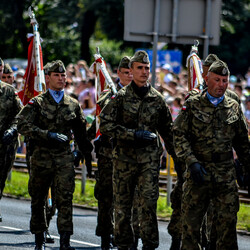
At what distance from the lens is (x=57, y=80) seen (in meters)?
10.2

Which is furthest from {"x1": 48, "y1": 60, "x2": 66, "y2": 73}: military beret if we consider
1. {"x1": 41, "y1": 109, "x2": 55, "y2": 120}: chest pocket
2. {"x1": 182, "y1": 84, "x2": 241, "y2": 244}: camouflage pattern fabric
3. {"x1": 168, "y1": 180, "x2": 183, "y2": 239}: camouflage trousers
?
{"x1": 168, "y1": 180, "x2": 183, "y2": 239}: camouflage trousers

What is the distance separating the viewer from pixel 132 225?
34.2 ft

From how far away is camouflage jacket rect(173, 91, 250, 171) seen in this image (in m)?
8.48

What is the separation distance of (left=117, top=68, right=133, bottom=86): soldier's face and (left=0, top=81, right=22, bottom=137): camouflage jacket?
170cm

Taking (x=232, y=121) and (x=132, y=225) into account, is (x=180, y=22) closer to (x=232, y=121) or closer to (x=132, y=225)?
(x=132, y=225)

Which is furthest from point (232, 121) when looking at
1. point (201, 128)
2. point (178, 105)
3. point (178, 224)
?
point (178, 105)

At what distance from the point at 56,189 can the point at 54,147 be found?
1.65 feet

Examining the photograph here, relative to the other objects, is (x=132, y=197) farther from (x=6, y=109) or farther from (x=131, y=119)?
(x=6, y=109)

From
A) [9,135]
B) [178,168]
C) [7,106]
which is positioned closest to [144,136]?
[178,168]

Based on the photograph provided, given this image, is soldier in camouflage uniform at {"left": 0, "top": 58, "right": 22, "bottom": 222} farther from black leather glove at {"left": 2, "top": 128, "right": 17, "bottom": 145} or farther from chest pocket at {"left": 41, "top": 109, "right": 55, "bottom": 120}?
chest pocket at {"left": 41, "top": 109, "right": 55, "bottom": 120}

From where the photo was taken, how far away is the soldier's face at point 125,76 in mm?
10645

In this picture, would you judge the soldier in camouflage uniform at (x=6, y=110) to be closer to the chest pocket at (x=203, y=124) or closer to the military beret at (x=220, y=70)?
the chest pocket at (x=203, y=124)

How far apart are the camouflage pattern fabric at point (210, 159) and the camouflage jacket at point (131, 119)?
920mm

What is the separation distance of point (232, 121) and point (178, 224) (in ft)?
6.98
